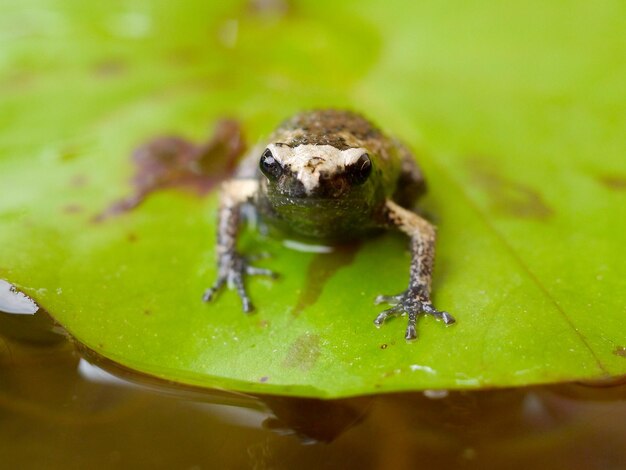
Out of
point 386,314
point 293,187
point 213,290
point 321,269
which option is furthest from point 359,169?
point 213,290

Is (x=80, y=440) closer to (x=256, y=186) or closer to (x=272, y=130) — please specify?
(x=256, y=186)

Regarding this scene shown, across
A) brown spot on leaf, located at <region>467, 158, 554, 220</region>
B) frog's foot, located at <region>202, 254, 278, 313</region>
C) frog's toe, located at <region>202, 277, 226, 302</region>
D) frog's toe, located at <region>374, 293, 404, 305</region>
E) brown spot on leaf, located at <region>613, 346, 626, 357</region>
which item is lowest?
frog's toe, located at <region>202, 277, 226, 302</region>

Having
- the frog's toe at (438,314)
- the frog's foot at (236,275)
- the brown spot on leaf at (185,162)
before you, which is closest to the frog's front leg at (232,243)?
the frog's foot at (236,275)

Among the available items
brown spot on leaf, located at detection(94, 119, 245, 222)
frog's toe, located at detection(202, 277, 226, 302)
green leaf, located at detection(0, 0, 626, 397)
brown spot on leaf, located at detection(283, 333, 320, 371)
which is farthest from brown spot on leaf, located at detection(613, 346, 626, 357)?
brown spot on leaf, located at detection(94, 119, 245, 222)

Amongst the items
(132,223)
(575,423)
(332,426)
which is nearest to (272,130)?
(132,223)

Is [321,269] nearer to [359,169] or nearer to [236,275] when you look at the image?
[236,275]

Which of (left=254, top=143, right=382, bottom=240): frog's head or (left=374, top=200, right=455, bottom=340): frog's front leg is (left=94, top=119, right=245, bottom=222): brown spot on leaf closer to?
(left=254, top=143, right=382, bottom=240): frog's head
